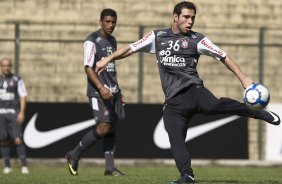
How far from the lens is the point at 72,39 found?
2267 cm

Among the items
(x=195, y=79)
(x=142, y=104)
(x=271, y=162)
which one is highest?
(x=195, y=79)

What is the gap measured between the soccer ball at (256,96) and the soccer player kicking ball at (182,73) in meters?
0.26

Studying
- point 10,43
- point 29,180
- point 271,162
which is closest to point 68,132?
point 10,43

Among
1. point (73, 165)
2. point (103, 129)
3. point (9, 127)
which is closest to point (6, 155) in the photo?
point (9, 127)

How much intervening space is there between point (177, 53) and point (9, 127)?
8.57 m

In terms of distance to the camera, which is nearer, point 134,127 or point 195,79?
point 195,79

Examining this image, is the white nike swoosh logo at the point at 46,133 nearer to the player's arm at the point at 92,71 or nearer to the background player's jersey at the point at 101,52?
the background player's jersey at the point at 101,52

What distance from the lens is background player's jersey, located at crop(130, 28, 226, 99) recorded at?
35.9ft

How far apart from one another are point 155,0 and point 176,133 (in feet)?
46.6

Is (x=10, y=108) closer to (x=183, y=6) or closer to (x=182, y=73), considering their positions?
(x=182, y=73)

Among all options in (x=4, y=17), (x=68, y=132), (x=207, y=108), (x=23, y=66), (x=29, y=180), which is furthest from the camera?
(x=4, y=17)

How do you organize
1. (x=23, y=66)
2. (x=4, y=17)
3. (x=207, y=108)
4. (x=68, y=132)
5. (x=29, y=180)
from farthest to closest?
(x=4, y=17)
(x=23, y=66)
(x=68, y=132)
(x=29, y=180)
(x=207, y=108)

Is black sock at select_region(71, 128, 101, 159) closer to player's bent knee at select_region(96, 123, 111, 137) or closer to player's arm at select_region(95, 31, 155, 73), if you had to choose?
player's bent knee at select_region(96, 123, 111, 137)

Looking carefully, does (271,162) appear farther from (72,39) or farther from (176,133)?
(176,133)
